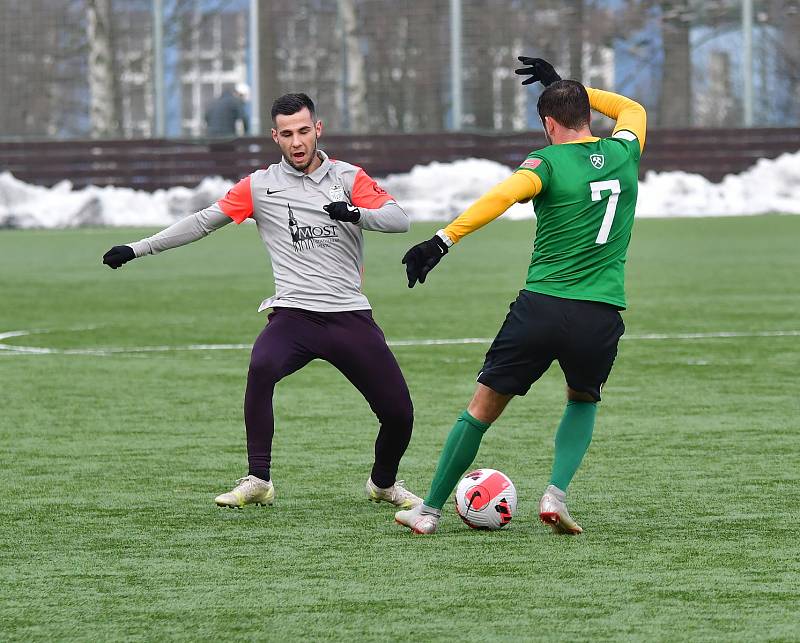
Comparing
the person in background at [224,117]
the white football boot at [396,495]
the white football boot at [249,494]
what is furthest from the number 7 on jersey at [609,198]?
the person in background at [224,117]

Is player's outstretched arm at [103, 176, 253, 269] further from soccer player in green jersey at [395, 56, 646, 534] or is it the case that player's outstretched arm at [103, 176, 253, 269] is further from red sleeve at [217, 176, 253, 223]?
soccer player in green jersey at [395, 56, 646, 534]

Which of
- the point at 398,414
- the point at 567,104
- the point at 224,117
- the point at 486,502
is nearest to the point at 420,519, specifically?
the point at 486,502

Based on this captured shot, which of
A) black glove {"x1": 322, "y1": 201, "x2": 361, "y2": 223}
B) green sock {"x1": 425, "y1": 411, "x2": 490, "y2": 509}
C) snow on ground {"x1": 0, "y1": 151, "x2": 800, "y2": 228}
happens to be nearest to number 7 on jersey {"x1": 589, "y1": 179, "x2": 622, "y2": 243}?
green sock {"x1": 425, "y1": 411, "x2": 490, "y2": 509}

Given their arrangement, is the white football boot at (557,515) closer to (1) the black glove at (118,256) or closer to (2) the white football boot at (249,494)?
(2) the white football boot at (249,494)

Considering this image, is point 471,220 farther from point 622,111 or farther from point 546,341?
point 622,111

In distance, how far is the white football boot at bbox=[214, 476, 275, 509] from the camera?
757 cm

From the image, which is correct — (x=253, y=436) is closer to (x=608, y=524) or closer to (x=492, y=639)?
(x=608, y=524)

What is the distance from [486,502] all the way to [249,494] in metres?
1.10

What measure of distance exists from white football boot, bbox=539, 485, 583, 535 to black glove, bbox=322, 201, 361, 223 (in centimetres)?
132

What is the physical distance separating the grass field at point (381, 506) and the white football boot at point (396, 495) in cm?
8

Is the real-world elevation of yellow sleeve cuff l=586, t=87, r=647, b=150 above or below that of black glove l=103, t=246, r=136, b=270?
above

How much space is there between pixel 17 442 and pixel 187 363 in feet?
12.4

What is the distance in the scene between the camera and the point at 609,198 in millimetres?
6902

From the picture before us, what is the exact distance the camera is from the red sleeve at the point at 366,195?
759cm
